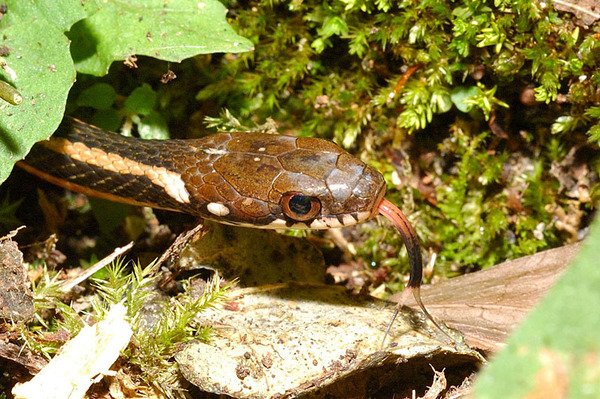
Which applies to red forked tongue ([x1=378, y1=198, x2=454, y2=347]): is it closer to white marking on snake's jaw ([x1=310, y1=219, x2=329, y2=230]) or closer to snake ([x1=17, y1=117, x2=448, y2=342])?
snake ([x1=17, y1=117, x2=448, y2=342])

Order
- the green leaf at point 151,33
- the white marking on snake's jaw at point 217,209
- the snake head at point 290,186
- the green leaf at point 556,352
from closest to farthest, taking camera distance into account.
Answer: the green leaf at point 556,352, the snake head at point 290,186, the white marking on snake's jaw at point 217,209, the green leaf at point 151,33

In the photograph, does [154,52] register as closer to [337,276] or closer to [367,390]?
[337,276]

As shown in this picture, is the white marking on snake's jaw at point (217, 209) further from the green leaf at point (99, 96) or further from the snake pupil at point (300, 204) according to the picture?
→ the green leaf at point (99, 96)

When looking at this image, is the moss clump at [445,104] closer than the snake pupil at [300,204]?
No

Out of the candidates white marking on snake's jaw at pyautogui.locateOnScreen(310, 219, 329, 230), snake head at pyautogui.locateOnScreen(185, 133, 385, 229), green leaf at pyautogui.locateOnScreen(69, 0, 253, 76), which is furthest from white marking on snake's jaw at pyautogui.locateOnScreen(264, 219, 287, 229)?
green leaf at pyautogui.locateOnScreen(69, 0, 253, 76)

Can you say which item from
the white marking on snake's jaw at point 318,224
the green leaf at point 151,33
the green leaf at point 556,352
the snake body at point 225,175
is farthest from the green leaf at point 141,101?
the green leaf at point 556,352

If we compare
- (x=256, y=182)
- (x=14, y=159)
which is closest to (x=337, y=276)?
(x=256, y=182)

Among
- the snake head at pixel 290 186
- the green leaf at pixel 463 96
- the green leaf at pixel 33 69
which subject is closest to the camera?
the green leaf at pixel 33 69

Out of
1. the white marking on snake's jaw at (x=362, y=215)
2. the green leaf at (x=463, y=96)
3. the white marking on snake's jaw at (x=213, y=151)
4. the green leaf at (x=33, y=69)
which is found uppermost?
the green leaf at (x=33, y=69)
